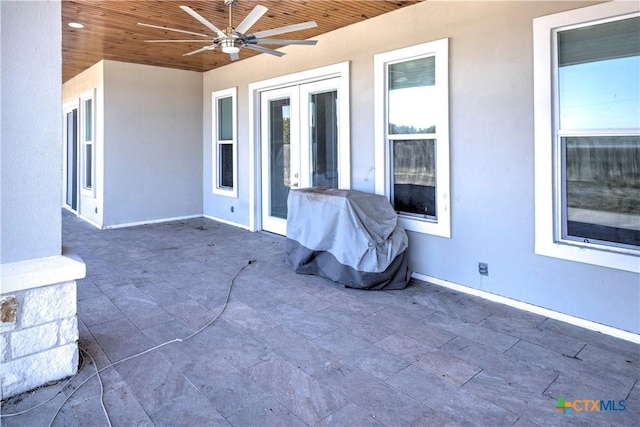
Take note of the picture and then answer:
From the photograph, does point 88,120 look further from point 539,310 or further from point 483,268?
point 539,310

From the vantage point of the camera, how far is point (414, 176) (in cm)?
423

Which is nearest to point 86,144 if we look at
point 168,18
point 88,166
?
point 88,166

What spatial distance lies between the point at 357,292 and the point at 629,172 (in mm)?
2303

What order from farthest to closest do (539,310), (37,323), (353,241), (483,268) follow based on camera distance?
(353,241)
(483,268)
(539,310)
(37,323)

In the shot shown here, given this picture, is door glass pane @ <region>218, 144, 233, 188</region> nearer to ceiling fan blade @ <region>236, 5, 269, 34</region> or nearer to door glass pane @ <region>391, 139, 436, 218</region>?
door glass pane @ <region>391, 139, 436, 218</region>

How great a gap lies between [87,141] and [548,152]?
7.58 metres

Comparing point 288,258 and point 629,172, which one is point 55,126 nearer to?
point 288,258

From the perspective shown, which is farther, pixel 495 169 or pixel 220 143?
pixel 220 143

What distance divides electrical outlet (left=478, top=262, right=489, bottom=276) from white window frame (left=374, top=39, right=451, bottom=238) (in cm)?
41

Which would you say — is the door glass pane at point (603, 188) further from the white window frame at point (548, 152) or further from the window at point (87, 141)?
the window at point (87, 141)

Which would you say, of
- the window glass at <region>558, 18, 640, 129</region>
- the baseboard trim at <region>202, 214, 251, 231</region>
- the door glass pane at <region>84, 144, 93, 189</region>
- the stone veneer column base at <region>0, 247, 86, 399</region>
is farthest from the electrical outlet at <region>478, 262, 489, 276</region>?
the door glass pane at <region>84, 144, 93, 189</region>

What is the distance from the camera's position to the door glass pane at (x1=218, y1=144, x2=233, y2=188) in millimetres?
7161

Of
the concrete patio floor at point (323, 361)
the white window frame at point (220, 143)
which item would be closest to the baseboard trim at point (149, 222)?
the white window frame at point (220, 143)

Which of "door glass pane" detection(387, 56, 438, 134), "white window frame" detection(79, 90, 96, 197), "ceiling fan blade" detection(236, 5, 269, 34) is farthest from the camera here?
"white window frame" detection(79, 90, 96, 197)
